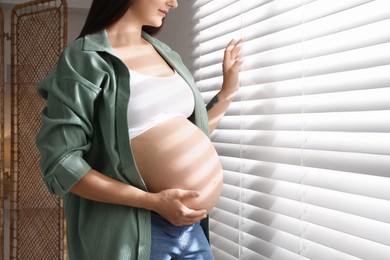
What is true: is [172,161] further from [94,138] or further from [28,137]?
[28,137]

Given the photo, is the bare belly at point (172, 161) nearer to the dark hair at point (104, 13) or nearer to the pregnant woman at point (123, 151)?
the pregnant woman at point (123, 151)

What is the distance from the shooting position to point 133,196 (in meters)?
1.76

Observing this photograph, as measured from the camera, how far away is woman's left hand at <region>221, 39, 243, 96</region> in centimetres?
217

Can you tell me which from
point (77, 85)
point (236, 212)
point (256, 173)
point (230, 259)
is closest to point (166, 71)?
point (77, 85)

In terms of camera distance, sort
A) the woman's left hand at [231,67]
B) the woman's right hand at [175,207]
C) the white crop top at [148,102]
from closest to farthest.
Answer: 1. the woman's right hand at [175,207]
2. the white crop top at [148,102]
3. the woman's left hand at [231,67]

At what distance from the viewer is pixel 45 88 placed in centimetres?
184

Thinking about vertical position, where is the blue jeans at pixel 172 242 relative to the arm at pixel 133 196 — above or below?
below

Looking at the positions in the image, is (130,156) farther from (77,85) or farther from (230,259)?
(230,259)

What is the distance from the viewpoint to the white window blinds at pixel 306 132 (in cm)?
149

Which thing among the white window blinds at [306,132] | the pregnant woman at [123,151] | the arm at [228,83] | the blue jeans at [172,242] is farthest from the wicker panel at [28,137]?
the blue jeans at [172,242]

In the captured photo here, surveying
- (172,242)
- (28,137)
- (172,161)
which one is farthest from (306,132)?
(28,137)

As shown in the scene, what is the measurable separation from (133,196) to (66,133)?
25 cm

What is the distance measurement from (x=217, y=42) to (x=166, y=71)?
56cm

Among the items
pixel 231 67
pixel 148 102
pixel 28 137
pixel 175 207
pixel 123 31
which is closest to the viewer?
pixel 175 207
